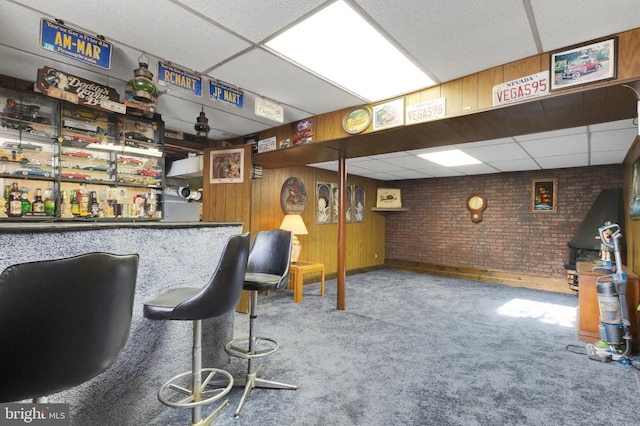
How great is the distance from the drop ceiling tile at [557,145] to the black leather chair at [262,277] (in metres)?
4.07

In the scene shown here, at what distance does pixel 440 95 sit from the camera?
3.00 meters

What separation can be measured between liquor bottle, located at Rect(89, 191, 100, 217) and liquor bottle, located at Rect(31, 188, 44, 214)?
42cm

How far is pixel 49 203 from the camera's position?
10.3 ft

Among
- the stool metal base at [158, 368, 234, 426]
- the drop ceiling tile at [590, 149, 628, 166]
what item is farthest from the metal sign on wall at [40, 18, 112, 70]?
the drop ceiling tile at [590, 149, 628, 166]

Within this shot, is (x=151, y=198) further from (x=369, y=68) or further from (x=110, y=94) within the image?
(x=369, y=68)

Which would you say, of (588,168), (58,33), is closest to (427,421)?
(58,33)

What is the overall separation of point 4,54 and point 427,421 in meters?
4.25

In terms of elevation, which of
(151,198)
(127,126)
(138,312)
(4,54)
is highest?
(4,54)

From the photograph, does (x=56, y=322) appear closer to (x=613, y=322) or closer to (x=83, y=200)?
(x=83, y=200)

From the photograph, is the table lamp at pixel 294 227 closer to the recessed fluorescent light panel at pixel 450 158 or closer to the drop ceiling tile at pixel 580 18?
the recessed fluorescent light panel at pixel 450 158

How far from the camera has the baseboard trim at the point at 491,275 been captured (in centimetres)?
651

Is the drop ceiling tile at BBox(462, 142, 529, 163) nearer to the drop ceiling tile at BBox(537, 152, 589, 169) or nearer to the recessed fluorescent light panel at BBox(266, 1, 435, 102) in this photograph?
the drop ceiling tile at BBox(537, 152, 589, 169)

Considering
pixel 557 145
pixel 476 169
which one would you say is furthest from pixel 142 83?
pixel 476 169

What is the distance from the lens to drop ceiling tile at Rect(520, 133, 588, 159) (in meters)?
4.43
